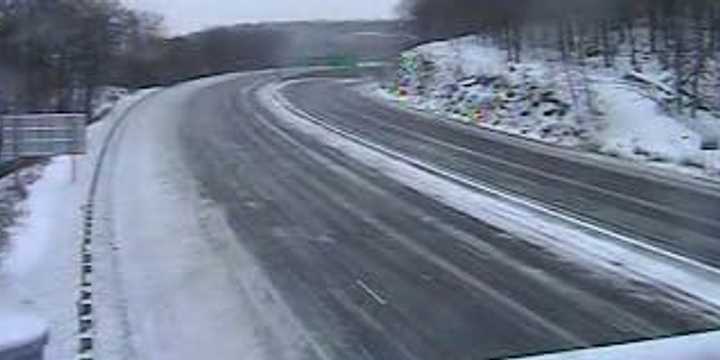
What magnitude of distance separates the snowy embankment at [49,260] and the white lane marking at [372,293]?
2750 millimetres

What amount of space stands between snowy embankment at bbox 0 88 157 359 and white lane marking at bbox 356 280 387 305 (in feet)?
9.02

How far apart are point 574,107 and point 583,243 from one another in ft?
73.0

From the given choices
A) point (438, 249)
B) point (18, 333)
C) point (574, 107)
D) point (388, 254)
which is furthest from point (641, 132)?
point (18, 333)

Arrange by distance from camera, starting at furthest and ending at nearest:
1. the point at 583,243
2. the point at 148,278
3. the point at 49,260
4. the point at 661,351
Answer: the point at 583,243, the point at 49,260, the point at 148,278, the point at 661,351

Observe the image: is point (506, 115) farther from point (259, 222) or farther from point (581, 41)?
point (259, 222)

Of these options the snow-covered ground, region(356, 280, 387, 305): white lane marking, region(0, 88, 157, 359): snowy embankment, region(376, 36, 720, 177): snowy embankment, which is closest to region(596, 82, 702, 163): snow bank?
region(376, 36, 720, 177): snowy embankment

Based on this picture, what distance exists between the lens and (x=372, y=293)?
1191 centimetres

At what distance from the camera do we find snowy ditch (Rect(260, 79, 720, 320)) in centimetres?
1203

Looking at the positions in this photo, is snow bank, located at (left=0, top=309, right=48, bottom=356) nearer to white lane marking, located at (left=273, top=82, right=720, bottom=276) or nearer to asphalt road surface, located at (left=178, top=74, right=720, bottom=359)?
asphalt road surface, located at (left=178, top=74, right=720, bottom=359)

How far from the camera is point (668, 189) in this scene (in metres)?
21.4

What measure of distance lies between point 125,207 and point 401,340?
10634mm

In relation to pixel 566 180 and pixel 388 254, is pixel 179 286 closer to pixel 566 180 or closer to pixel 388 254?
pixel 388 254

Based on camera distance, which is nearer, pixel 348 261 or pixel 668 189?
pixel 348 261

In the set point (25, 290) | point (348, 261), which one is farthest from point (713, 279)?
point (25, 290)
